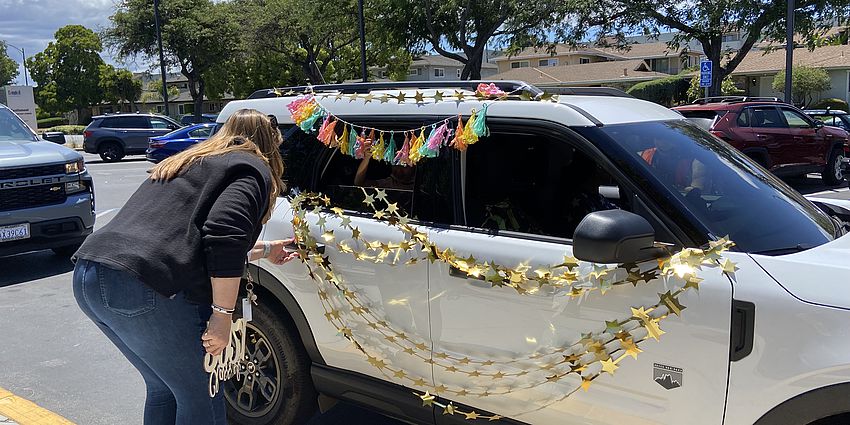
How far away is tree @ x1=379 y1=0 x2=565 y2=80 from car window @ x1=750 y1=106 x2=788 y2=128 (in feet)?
36.4

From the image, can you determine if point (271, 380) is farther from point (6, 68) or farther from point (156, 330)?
point (6, 68)

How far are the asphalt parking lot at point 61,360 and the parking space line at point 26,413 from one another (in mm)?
58

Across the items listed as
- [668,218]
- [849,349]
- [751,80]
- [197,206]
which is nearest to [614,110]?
[668,218]

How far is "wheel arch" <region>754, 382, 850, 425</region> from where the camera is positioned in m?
2.07

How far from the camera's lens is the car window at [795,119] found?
42.6 ft

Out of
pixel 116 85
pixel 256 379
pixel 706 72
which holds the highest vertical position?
pixel 116 85

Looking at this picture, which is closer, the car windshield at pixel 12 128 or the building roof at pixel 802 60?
the car windshield at pixel 12 128

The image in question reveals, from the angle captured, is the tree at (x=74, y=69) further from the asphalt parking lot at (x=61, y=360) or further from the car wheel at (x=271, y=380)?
the car wheel at (x=271, y=380)

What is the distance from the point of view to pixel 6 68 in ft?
289

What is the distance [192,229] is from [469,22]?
2411 centimetres

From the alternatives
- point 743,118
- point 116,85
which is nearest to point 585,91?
point 743,118

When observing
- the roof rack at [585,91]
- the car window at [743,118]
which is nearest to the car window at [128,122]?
the car window at [743,118]

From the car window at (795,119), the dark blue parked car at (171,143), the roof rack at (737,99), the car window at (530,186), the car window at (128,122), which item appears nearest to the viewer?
the car window at (530,186)

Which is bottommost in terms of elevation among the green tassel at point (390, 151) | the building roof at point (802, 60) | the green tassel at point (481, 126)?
the green tassel at point (390, 151)
